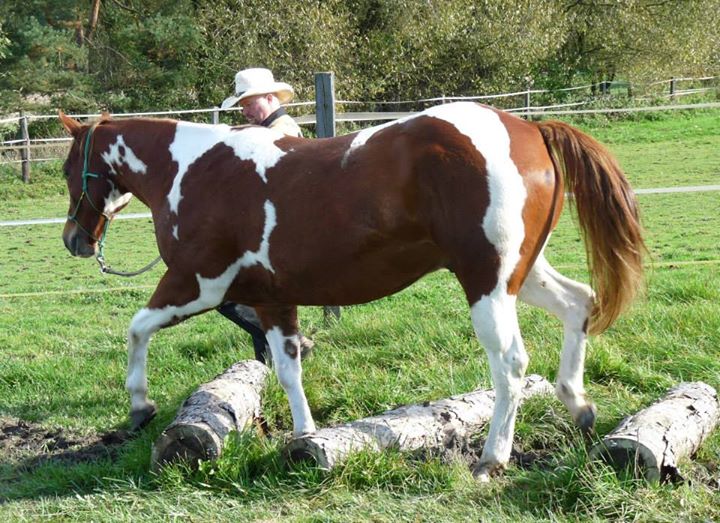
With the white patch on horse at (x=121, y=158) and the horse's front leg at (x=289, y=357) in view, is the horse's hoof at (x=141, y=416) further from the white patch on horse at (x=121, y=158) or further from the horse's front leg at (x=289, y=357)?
the white patch on horse at (x=121, y=158)

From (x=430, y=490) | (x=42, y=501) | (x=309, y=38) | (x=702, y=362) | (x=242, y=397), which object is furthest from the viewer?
(x=309, y=38)

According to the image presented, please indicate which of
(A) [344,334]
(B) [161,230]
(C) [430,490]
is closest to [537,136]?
(C) [430,490]

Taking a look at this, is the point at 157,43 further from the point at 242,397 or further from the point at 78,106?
the point at 242,397

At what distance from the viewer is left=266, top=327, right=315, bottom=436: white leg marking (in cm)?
520

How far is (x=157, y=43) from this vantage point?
2686cm

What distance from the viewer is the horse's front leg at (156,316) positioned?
5.16 meters

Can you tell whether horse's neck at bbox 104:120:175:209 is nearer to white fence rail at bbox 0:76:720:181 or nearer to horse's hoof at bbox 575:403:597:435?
horse's hoof at bbox 575:403:597:435

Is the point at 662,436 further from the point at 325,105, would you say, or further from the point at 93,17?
the point at 93,17

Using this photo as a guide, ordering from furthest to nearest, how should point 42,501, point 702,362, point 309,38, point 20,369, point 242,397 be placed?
point 309,38 → point 20,369 → point 702,362 → point 242,397 → point 42,501

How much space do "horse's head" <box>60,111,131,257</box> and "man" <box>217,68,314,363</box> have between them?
987 millimetres

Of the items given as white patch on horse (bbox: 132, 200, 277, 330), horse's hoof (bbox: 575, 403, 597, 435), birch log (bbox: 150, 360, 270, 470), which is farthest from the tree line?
horse's hoof (bbox: 575, 403, 597, 435)

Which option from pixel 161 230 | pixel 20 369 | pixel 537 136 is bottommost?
pixel 20 369

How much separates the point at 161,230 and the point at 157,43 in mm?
23038

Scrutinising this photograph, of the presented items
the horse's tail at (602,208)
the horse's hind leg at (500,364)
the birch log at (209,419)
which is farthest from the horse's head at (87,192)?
the horse's tail at (602,208)
